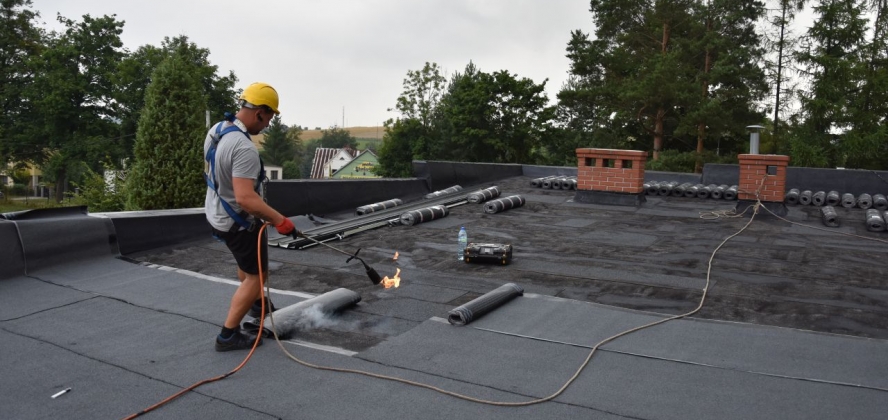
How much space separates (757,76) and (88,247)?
93.3ft

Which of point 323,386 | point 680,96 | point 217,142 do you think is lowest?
point 323,386

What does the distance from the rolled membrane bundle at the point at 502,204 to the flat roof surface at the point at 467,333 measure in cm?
250

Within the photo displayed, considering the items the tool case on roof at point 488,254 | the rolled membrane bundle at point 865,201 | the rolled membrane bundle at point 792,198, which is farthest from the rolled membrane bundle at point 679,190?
the tool case on roof at point 488,254

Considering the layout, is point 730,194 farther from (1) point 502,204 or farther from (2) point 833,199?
(1) point 502,204

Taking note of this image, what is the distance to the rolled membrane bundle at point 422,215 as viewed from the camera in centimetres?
880

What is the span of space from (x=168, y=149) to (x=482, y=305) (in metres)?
9.34

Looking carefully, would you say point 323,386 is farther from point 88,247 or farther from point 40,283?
point 88,247

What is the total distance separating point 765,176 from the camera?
31.2ft

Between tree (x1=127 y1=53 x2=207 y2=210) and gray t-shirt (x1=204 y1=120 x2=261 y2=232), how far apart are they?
8.54m

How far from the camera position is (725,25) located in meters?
29.5

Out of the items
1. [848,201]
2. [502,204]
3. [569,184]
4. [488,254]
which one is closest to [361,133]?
[569,184]

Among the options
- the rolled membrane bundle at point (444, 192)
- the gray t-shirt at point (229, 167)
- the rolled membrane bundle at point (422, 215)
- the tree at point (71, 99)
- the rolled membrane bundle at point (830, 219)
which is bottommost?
the rolled membrane bundle at point (422, 215)

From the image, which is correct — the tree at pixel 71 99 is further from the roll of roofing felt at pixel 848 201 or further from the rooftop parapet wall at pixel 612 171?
the roll of roofing felt at pixel 848 201

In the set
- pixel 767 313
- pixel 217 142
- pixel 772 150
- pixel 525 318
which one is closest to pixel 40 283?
pixel 217 142
